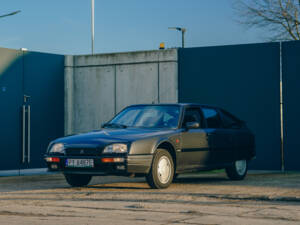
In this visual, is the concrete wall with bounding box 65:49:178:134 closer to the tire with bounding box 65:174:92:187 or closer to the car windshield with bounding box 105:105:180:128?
the car windshield with bounding box 105:105:180:128

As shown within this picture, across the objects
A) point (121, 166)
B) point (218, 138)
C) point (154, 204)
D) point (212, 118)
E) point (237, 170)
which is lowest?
point (154, 204)

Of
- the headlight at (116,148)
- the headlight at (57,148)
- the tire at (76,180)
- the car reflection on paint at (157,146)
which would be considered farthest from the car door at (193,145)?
the headlight at (57,148)

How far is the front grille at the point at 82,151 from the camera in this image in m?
9.40

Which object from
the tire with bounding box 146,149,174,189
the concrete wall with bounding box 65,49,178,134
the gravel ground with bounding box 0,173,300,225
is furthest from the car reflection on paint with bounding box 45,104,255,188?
the concrete wall with bounding box 65,49,178,134

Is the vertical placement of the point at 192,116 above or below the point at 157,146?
above

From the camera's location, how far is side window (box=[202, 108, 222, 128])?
11367 mm

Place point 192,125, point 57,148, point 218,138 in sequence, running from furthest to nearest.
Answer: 1. point 218,138
2. point 192,125
3. point 57,148

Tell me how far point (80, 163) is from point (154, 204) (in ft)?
6.82

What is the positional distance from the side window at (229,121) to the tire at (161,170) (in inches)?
89.1

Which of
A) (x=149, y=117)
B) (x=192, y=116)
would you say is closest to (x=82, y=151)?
(x=149, y=117)

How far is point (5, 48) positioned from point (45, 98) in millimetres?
2015

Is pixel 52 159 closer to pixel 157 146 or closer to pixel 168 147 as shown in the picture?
pixel 157 146

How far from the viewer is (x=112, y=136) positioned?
31.7 ft

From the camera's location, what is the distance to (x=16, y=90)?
16266 mm
